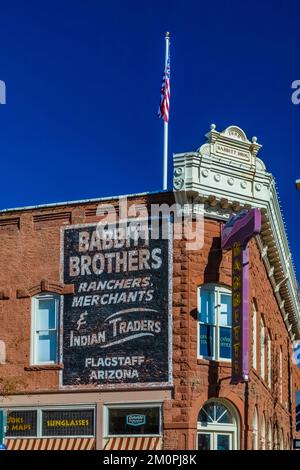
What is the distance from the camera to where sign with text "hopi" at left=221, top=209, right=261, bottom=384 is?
27938 mm

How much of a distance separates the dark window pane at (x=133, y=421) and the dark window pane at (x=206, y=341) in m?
2.25

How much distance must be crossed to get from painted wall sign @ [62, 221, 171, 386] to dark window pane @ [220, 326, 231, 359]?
5.75ft

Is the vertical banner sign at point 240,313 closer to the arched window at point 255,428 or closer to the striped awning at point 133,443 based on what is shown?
the striped awning at point 133,443

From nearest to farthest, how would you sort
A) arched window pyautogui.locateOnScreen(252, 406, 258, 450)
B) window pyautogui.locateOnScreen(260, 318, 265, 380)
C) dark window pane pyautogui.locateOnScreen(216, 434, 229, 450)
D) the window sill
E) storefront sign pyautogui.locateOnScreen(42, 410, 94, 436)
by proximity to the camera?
dark window pane pyautogui.locateOnScreen(216, 434, 229, 450)
storefront sign pyautogui.locateOnScreen(42, 410, 94, 436)
the window sill
arched window pyautogui.locateOnScreen(252, 406, 258, 450)
window pyautogui.locateOnScreen(260, 318, 265, 380)

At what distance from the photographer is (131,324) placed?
2931cm

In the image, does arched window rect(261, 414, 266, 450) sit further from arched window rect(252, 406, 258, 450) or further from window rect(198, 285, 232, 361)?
window rect(198, 285, 232, 361)

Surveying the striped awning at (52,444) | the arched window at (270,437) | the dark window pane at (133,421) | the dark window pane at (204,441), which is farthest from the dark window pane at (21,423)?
the arched window at (270,437)

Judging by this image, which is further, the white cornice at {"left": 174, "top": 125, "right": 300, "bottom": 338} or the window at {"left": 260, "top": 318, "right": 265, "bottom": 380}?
the window at {"left": 260, "top": 318, "right": 265, "bottom": 380}

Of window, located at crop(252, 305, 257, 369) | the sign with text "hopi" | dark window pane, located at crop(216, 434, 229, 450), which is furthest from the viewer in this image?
window, located at crop(252, 305, 257, 369)

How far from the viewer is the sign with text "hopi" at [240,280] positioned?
91.7 ft

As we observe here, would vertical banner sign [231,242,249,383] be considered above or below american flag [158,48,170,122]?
below

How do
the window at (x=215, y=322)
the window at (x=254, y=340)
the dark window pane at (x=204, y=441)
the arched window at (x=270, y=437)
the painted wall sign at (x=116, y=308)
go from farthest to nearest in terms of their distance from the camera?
the arched window at (x=270, y=437) → the window at (x=254, y=340) → the window at (x=215, y=322) → the painted wall sign at (x=116, y=308) → the dark window pane at (x=204, y=441)

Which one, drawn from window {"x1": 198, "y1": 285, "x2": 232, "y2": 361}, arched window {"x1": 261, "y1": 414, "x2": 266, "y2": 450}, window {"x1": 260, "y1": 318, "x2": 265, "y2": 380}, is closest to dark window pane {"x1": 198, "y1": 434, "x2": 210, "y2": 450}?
window {"x1": 198, "y1": 285, "x2": 232, "y2": 361}
